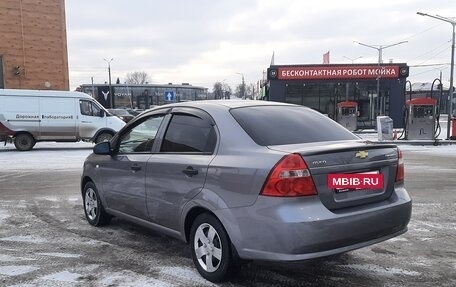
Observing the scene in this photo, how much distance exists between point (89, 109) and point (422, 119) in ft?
49.1

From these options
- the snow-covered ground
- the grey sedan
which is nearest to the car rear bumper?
the grey sedan

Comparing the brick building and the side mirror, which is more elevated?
the brick building

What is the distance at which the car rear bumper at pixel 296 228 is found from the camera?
344cm

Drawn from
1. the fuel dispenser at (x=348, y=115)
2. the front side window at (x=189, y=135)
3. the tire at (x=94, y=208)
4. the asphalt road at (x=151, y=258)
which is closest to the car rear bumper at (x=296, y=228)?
the asphalt road at (x=151, y=258)

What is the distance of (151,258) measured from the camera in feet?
15.6

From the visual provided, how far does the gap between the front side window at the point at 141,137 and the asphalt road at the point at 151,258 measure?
113 centimetres

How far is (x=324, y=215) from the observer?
138 inches

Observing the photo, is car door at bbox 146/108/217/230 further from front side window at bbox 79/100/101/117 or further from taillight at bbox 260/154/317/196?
front side window at bbox 79/100/101/117

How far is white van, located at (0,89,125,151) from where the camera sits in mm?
16922

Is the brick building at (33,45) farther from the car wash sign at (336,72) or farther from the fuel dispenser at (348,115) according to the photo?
the fuel dispenser at (348,115)

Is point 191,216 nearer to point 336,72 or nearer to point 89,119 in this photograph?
point 89,119

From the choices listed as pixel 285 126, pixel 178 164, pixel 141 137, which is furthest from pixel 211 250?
pixel 141 137

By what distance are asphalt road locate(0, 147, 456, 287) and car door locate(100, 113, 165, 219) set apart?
1.64 ft

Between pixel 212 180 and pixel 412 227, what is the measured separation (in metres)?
3.28
